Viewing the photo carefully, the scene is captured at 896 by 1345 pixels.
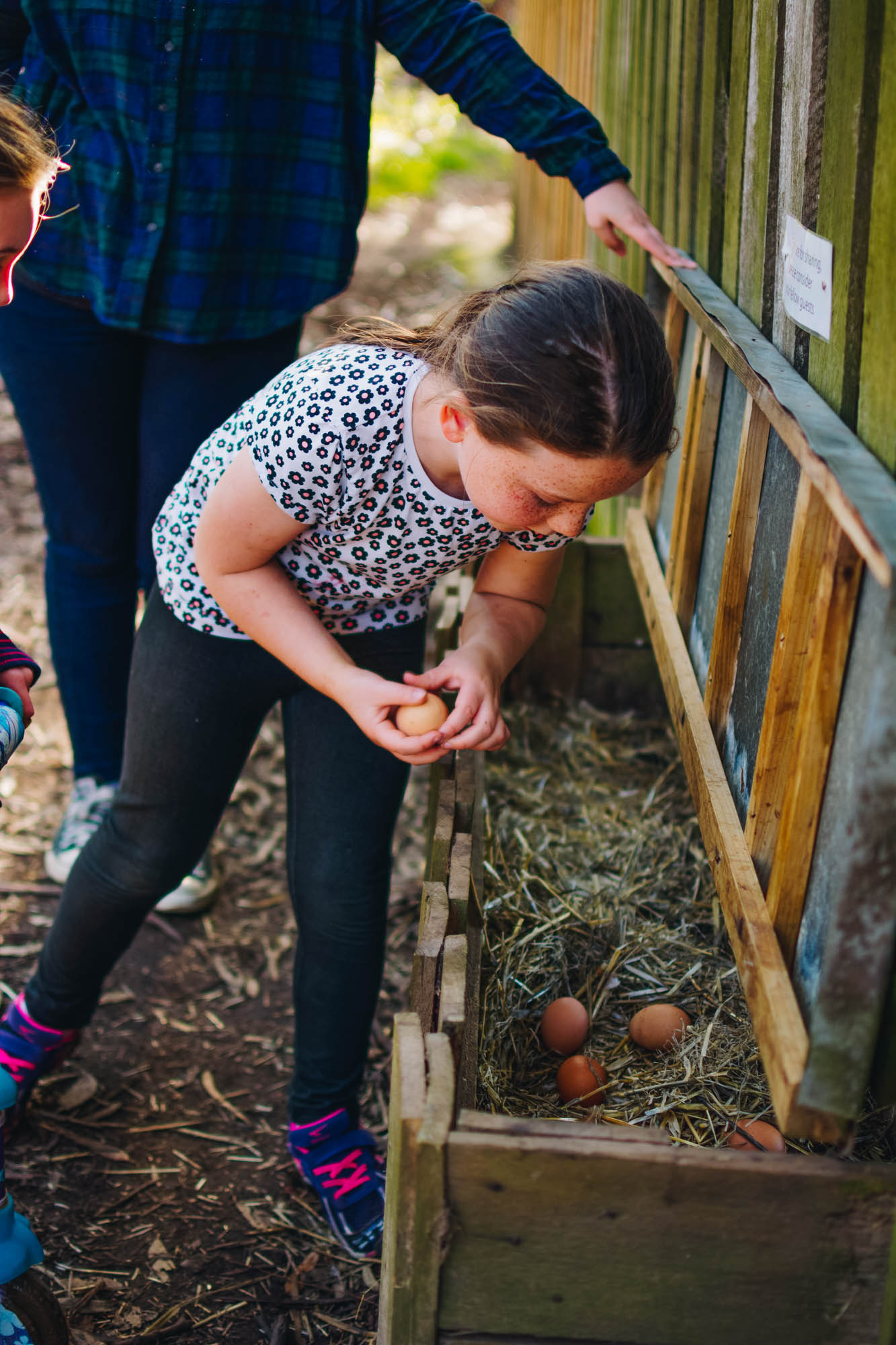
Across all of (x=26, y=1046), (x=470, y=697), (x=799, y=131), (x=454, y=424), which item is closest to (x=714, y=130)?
(x=799, y=131)

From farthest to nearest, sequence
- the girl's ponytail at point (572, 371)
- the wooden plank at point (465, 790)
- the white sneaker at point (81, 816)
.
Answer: the white sneaker at point (81, 816)
the wooden plank at point (465, 790)
the girl's ponytail at point (572, 371)

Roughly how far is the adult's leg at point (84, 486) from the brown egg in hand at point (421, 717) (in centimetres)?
106

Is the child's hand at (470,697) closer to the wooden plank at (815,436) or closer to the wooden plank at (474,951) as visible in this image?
the wooden plank at (474,951)

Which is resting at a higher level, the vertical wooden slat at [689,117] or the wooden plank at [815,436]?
the vertical wooden slat at [689,117]

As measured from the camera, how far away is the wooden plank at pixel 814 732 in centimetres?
133

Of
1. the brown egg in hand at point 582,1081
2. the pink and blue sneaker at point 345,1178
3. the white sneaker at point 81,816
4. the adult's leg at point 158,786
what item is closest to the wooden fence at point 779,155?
the adult's leg at point 158,786

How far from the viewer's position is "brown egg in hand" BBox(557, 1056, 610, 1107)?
1.94 metres

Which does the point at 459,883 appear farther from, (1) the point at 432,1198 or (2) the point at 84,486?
(2) the point at 84,486

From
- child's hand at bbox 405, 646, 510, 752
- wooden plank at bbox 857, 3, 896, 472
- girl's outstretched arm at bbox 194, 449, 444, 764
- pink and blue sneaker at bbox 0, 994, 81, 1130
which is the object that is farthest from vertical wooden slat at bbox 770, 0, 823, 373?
pink and blue sneaker at bbox 0, 994, 81, 1130

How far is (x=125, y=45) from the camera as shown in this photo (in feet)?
7.22

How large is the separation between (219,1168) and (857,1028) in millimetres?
1528

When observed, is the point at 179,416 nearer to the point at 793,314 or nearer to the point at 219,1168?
the point at 793,314

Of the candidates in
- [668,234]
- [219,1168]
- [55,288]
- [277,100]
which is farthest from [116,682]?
[668,234]

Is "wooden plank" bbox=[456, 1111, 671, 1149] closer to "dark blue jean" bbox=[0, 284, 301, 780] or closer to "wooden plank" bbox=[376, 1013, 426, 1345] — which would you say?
"wooden plank" bbox=[376, 1013, 426, 1345]
